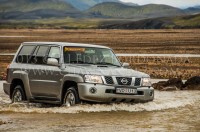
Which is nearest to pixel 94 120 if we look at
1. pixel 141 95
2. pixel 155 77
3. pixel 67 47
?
pixel 141 95

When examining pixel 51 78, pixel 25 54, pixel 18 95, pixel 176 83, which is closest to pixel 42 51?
pixel 25 54

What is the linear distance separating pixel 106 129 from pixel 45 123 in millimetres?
1610

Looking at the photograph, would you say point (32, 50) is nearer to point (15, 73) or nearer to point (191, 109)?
point (15, 73)

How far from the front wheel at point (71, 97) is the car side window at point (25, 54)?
7.40 ft

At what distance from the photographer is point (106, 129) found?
33.9 ft

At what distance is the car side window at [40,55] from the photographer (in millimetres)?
14492

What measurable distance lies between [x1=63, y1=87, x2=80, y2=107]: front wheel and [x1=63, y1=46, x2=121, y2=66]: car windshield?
1.00 metres

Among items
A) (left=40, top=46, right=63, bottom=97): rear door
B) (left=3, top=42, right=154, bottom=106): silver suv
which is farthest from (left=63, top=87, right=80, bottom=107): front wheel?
(left=40, top=46, right=63, bottom=97): rear door

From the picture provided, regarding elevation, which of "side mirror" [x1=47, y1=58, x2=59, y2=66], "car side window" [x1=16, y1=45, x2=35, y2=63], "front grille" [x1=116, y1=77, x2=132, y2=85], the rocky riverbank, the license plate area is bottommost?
the rocky riverbank

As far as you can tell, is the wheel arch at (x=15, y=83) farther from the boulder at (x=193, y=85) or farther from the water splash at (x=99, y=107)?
the boulder at (x=193, y=85)

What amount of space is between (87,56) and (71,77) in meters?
1.21

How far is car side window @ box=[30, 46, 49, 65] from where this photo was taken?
47.5 feet

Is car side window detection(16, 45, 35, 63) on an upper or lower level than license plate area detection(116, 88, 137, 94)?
upper

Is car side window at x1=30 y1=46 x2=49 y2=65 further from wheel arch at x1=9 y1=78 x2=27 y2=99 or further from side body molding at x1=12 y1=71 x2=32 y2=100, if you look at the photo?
wheel arch at x1=9 y1=78 x2=27 y2=99
